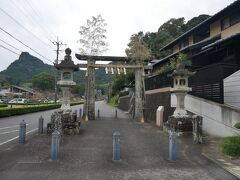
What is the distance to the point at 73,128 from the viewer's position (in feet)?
42.7

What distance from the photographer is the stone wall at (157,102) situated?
1791cm

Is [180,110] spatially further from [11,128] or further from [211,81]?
[11,128]

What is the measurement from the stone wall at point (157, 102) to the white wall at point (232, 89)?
4621mm

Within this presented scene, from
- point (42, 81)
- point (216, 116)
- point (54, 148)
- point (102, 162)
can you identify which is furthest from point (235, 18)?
point (42, 81)

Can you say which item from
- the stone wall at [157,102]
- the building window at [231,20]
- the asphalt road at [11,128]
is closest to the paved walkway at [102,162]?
the asphalt road at [11,128]

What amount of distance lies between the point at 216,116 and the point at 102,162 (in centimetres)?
698

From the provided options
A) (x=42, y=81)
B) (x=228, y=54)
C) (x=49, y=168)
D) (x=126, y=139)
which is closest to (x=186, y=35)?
(x=228, y=54)

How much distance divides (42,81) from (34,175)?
320 feet

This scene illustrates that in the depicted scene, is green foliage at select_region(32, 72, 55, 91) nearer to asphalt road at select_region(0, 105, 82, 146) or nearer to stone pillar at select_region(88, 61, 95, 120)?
asphalt road at select_region(0, 105, 82, 146)

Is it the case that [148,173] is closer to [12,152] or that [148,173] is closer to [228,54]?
[12,152]

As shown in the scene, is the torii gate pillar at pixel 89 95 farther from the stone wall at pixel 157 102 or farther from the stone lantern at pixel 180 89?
the stone lantern at pixel 180 89

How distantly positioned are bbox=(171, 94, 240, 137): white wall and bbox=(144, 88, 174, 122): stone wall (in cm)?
316

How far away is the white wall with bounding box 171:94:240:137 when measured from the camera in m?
10.9

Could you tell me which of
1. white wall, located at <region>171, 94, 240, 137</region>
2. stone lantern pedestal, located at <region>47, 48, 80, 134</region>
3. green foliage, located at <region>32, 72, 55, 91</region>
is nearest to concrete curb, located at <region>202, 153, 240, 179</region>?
white wall, located at <region>171, 94, 240, 137</region>
